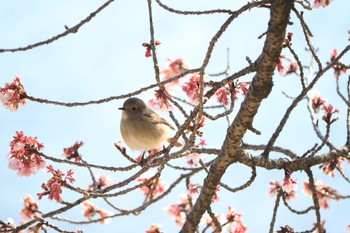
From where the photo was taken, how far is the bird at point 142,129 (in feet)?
19.2

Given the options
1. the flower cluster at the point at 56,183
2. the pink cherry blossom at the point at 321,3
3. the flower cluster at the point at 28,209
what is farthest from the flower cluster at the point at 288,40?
the flower cluster at the point at 28,209

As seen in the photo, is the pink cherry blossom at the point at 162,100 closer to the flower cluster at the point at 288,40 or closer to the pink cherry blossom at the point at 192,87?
the pink cherry blossom at the point at 192,87

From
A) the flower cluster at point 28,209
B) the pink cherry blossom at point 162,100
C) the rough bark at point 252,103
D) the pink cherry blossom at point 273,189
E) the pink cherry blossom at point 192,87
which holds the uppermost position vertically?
the pink cherry blossom at point 273,189

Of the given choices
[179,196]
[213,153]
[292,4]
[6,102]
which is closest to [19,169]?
[6,102]

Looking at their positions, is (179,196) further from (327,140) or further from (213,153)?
(327,140)

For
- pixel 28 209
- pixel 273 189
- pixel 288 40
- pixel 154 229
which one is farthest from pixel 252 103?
pixel 28 209

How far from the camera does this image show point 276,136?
4.01m

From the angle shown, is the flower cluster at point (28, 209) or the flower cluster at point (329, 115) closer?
the flower cluster at point (329, 115)

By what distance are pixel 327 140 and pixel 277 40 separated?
173cm

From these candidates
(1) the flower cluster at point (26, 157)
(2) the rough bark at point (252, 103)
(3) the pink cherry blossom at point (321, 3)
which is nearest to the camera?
(2) the rough bark at point (252, 103)

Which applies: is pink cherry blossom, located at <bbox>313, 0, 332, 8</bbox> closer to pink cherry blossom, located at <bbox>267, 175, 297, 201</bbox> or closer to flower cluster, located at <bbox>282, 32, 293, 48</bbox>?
flower cluster, located at <bbox>282, 32, 293, 48</bbox>

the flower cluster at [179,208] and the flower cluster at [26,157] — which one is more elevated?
the flower cluster at [179,208]

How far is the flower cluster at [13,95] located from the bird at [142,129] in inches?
90.3

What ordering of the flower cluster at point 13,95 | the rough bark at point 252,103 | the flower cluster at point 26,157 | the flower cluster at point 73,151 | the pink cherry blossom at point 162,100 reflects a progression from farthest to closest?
the flower cluster at point 73,151 < the pink cherry blossom at point 162,100 < the flower cluster at point 26,157 < the flower cluster at point 13,95 < the rough bark at point 252,103
